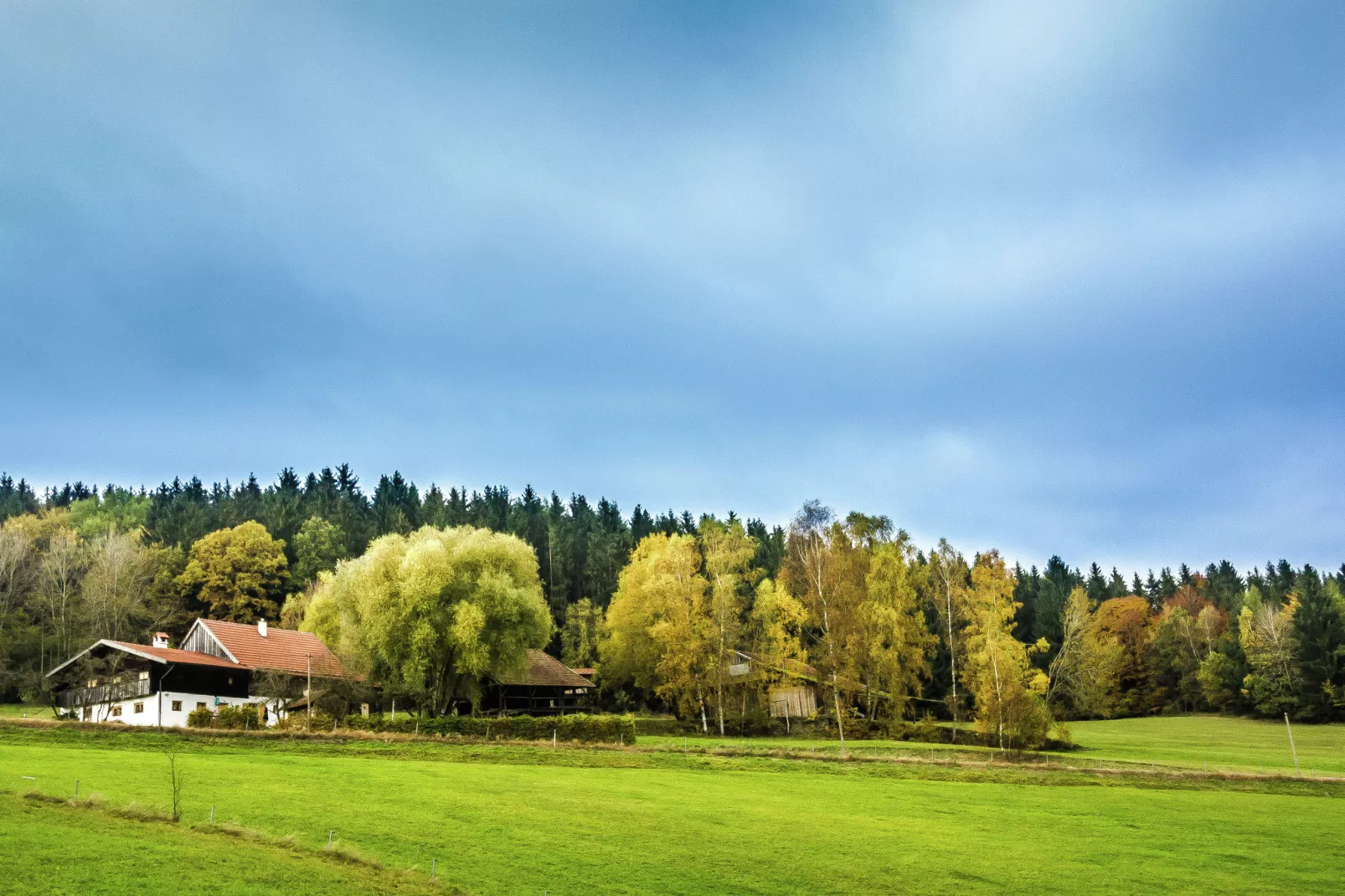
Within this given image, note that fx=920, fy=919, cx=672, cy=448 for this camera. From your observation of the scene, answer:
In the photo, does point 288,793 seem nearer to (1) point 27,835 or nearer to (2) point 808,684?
(1) point 27,835

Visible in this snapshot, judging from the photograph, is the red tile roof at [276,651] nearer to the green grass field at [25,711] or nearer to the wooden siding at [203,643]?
the wooden siding at [203,643]

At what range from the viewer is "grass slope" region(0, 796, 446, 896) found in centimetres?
1680

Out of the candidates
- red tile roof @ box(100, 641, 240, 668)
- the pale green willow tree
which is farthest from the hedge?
red tile roof @ box(100, 641, 240, 668)

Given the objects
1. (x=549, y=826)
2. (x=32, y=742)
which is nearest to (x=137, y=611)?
(x=32, y=742)

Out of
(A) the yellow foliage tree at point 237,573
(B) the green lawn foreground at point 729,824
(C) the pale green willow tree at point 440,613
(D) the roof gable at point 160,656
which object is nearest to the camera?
Result: (B) the green lawn foreground at point 729,824

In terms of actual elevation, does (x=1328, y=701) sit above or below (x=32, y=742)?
below

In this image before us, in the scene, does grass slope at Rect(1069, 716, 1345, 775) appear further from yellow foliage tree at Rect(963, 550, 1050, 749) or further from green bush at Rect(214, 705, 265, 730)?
green bush at Rect(214, 705, 265, 730)

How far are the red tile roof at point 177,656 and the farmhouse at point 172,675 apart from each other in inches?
1.9

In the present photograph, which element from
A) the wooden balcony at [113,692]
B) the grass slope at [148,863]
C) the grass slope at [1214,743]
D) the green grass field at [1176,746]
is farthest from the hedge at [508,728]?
the grass slope at [1214,743]

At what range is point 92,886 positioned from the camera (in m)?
16.4

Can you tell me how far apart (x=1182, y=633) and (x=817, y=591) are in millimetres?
58616

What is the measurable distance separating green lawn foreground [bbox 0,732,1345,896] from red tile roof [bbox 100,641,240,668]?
16.4 meters

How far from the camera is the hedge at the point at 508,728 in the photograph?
49.5 metres

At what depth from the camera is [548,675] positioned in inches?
2913
